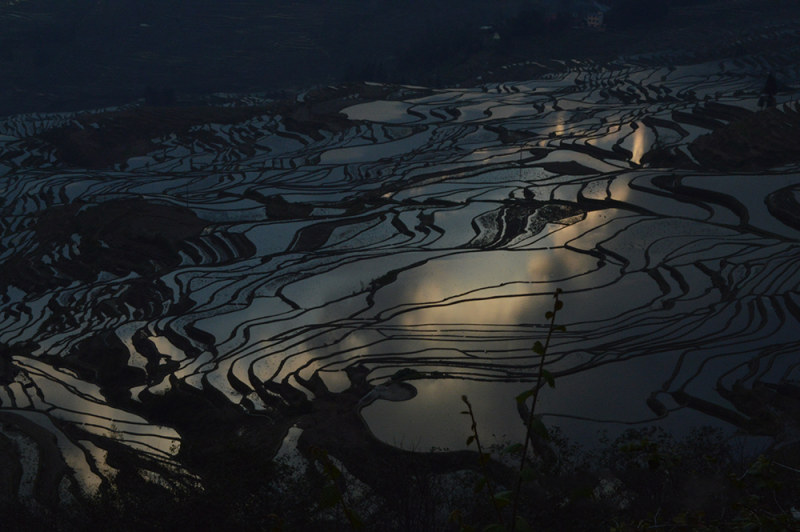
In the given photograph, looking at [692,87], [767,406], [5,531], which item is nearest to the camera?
[5,531]

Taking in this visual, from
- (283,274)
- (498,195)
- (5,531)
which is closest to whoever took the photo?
(5,531)

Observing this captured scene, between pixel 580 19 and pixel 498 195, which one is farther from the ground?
pixel 498 195

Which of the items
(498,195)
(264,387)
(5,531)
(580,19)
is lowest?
(580,19)

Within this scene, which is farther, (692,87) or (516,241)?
(692,87)

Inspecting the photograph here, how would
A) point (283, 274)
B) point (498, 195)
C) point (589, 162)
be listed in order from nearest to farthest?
point (283, 274) → point (498, 195) → point (589, 162)

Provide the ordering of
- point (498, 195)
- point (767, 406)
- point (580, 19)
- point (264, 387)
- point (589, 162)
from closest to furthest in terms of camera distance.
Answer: point (767, 406) < point (264, 387) < point (498, 195) < point (589, 162) < point (580, 19)

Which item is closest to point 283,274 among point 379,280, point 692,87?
point 379,280

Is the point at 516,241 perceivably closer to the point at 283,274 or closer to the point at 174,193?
the point at 283,274

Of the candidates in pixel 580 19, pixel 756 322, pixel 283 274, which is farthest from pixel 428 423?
pixel 580 19

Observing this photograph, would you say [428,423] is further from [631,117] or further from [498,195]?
[631,117]
